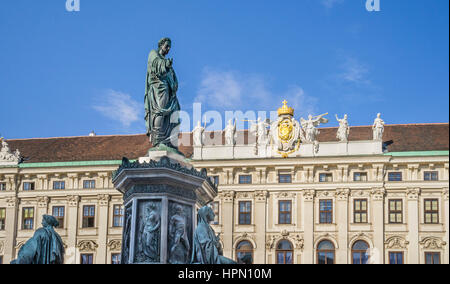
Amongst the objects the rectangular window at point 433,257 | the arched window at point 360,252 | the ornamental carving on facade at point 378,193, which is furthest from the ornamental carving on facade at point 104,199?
the rectangular window at point 433,257

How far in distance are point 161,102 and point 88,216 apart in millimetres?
39848

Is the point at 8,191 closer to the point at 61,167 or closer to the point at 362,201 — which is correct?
the point at 61,167

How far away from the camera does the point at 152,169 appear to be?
46.4 feet

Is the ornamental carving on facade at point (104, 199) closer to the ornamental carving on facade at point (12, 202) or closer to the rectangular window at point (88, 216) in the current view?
the rectangular window at point (88, 216)

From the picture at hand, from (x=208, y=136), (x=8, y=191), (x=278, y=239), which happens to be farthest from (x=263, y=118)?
(x=8, y=191)

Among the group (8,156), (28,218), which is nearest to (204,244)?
(28,218)

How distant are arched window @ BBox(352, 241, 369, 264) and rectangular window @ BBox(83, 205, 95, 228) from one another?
16981 mm

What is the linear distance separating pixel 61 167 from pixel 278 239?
14871 mm

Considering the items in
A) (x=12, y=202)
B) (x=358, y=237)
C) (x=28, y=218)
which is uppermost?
(x=12, y=202)

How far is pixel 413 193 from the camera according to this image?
49.9 meters

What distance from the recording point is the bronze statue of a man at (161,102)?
1487 cm

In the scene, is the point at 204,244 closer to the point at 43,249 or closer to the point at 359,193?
the point at 43,249

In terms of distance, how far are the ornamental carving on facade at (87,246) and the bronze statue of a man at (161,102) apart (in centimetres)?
3869
